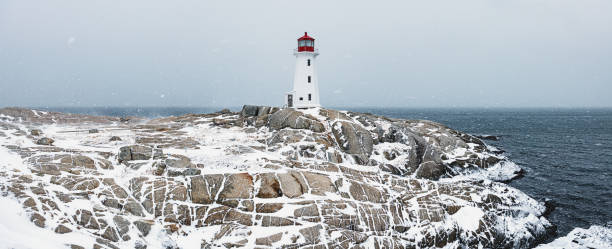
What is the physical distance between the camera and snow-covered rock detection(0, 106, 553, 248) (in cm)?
1881

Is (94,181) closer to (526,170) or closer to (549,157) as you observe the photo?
(526,170)

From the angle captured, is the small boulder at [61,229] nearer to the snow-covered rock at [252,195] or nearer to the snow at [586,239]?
the snow-covered rock at [252,195]

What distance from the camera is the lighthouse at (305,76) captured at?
4519 cm

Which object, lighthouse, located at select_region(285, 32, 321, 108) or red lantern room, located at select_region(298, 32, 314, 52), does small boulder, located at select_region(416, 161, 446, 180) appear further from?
red lantern room, located at select_region(298, 32, 314, 52)

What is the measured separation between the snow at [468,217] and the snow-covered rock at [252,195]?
9 cm

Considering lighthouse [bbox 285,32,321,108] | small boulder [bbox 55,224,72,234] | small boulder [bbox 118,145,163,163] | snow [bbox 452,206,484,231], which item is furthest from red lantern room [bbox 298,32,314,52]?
small boulder [bbox 55,224,72,234]

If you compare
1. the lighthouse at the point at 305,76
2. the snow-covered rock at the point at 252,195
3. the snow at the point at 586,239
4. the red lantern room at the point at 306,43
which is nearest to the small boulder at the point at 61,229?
the snow-covered rock at the point at 252,195

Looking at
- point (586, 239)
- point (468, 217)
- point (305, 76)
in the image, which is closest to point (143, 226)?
point (468, 217)

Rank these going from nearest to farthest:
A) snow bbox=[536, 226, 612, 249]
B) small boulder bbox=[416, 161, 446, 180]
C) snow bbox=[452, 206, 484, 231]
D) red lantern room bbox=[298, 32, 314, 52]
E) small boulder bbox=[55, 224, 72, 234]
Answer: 1. small boulder bbox=[55, 224, 72, 234]
2. snow bbox=[536, 226, 612, 249]
3. snow bbox=[452, 206, 484, 231]
4. small boulder bbox=[416, 161, 446, 180]
5. red lantern room bbox=[298, 32, 314, 52]

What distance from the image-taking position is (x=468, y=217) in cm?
2333

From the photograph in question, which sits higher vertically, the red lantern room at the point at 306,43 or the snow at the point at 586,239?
the red lantern room at the point at 306,43

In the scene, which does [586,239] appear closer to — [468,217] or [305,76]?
[468,217]

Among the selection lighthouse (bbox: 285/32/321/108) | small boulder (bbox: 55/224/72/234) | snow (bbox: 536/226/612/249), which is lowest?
snow (bbox: 536/226/612/249)

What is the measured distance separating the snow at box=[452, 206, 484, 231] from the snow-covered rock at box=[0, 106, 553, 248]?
86mm
